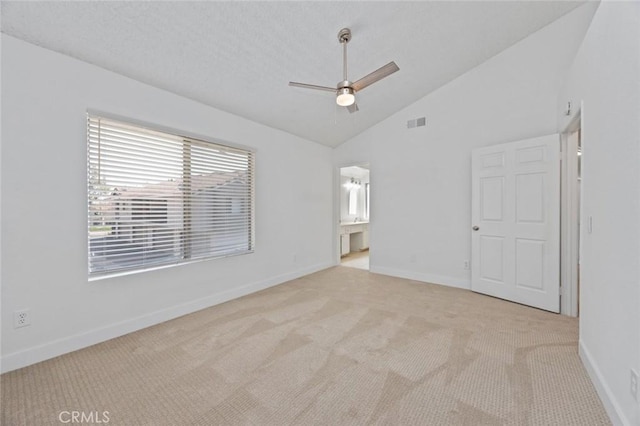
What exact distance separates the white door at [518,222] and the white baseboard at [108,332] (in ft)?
10.5

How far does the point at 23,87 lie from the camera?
1948 millimetres

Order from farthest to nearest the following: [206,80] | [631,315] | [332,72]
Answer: [332,72]
[206,80]
[631,315]

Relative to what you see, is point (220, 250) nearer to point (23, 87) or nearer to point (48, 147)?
point (48, 147)

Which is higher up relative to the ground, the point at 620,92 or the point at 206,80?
the point at 206,80

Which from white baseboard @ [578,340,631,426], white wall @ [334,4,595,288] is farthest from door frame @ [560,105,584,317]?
white baseboard @ [578,340,631,426]

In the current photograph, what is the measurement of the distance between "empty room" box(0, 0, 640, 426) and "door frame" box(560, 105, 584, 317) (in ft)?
0.07

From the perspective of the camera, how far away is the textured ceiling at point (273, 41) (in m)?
1.92

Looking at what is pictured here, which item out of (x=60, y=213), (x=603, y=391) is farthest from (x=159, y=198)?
(x=603, y=391)

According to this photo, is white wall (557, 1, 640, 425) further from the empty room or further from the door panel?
the door panel

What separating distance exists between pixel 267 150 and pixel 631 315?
377cm

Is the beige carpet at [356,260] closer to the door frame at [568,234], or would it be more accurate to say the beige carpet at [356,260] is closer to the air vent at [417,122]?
the air vent at [417,122]

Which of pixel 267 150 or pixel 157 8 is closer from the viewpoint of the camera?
pixel 157 8

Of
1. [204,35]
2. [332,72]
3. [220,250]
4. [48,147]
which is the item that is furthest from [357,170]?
[48,147]

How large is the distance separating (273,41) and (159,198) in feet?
6.31
